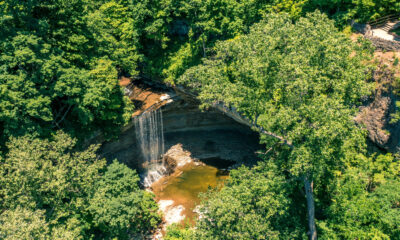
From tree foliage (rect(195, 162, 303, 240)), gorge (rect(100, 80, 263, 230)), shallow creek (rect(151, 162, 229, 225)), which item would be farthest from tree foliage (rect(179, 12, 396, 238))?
gorge (rect(100, 80, 263, 230))

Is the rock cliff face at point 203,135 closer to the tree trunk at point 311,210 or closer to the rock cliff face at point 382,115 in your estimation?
the rock cliff face at point 382,115

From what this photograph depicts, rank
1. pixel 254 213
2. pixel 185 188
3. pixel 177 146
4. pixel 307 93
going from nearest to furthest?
pixel 307 93 < pixel 254 213 < pixel 185 188 < pixel 177 146

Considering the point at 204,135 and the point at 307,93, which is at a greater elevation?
the point at 307,93

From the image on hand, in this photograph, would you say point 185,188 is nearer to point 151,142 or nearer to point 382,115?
point 151,142

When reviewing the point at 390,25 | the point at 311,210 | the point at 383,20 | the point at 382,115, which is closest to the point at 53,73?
the point at 311,210

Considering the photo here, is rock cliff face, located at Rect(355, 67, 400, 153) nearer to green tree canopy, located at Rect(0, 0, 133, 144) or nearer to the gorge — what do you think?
the gorge

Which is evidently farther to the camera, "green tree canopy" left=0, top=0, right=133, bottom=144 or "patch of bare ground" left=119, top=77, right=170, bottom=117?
"patch of bare ground" left=119, top=77, right=170, bottom=117

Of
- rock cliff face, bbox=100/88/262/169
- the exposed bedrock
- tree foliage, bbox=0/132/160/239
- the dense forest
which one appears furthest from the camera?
the exposed bedrock
